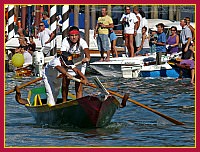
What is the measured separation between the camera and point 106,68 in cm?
1723

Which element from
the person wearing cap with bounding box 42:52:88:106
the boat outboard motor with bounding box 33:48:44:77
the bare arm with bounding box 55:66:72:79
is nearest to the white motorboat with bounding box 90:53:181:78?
the boat outboard motor with bounding box 33:48:44:77

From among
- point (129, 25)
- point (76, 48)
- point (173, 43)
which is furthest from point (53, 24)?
point (76, 48)

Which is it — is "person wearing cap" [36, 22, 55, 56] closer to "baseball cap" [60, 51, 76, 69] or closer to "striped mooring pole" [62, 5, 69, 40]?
"striped mooring pole" [62, 5, 69, 40]

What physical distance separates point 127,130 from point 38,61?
8478 mm

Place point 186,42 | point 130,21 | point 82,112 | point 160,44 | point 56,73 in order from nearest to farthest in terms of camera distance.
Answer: point 82,112
point 56,73
point 186,42
point 160,44
point 130,21

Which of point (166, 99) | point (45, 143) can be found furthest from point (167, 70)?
point (45, 143)

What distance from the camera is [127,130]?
9844mm

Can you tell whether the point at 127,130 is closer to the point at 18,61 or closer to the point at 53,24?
the point at 18,61

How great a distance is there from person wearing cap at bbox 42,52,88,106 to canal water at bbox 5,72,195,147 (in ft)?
1.54

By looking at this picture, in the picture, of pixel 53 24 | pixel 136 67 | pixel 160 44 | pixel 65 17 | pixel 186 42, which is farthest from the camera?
pixel 53 24

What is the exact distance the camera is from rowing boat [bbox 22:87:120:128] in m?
9.25

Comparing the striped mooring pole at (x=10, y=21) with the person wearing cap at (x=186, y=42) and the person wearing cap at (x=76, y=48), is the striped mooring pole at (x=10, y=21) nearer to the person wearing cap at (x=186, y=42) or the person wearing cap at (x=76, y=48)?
the person wearing cap at (x=186, y=42)

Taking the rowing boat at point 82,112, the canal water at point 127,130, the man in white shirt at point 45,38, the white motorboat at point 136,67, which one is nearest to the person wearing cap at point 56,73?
the rowing boat at point 82,112

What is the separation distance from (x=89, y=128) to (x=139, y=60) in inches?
293
